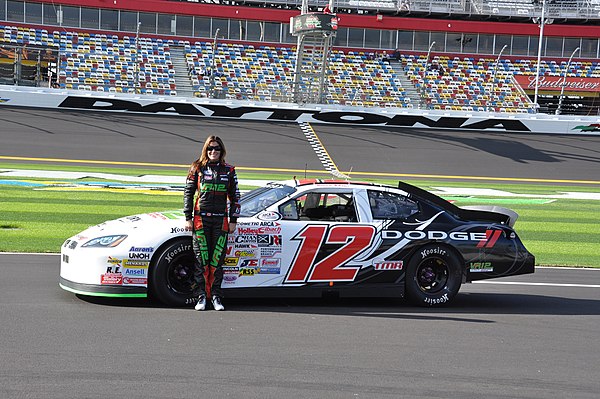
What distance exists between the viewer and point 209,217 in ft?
25.7

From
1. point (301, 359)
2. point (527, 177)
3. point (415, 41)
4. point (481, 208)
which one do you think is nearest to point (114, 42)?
point (415, 41)

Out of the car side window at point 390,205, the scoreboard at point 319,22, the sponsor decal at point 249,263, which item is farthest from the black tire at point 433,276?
the scoreboard at point 319,22

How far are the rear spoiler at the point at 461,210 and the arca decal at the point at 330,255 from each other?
86 cm

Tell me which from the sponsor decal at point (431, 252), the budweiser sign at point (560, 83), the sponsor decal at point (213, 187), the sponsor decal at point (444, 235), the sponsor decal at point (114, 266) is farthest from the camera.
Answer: the budweiser sign at point (560, 83)

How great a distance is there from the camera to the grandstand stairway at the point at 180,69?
45656mm

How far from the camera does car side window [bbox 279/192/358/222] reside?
28.3ft

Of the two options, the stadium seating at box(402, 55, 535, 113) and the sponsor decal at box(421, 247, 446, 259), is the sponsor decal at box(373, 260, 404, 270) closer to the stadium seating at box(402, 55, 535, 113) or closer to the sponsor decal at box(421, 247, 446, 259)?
the sponsor decal at box(421, 247, 446, 259)

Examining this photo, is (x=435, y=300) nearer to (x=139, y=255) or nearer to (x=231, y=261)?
(x=231, y=261)

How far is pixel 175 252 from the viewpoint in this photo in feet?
26.2

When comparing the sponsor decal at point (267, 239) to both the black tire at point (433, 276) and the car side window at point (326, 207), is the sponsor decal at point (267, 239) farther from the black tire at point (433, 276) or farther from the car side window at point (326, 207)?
the black tire at point (433, 276)

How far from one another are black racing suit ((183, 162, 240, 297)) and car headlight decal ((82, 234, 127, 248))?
0.71m

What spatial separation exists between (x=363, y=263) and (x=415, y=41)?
4910cm

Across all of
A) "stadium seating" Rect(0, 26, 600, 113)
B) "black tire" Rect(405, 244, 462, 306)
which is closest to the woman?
"black tire" Rect(405, 244, 462, 306)

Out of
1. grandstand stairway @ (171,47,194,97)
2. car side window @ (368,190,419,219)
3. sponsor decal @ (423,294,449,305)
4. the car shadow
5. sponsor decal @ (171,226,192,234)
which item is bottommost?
the car shadow
